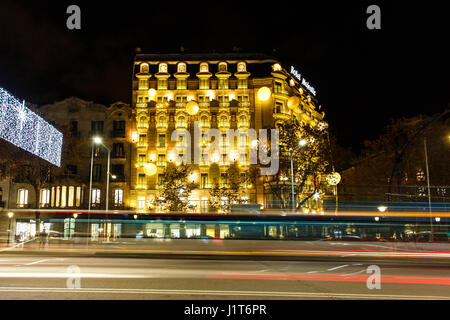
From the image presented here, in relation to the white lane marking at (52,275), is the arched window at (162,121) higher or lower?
higher

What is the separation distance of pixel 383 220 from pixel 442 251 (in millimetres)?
3343

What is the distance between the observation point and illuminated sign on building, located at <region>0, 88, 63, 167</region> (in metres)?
15.2

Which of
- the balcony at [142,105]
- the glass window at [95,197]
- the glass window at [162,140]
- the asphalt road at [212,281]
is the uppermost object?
the balcony at [142,105]

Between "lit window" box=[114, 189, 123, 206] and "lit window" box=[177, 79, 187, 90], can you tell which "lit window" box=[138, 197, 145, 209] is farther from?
"lit window" box=[177, 79, 187, 90]

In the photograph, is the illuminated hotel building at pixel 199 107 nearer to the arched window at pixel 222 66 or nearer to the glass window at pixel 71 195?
the arched window at pixel 222 66

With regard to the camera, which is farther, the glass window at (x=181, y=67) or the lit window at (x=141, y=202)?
A: the glass window at (x=181, y=67)

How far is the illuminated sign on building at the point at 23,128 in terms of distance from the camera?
15.2 meters

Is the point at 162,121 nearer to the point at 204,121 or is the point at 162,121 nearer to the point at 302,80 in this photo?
the point at 204,121

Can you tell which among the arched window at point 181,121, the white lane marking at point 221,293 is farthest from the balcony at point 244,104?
the white lane marking at point 221,293

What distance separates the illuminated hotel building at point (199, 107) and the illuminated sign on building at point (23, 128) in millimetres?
29680

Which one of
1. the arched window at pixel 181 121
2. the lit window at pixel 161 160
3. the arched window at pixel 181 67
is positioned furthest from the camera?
the arched window at pixel 181 67

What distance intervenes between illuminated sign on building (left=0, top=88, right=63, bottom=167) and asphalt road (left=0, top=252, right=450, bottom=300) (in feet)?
18.8

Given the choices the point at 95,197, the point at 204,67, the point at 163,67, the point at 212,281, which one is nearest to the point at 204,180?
the point at 95,197
